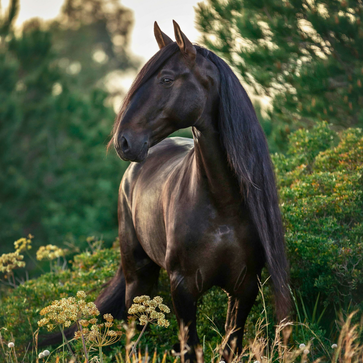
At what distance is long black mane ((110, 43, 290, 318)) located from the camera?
261 centimetres

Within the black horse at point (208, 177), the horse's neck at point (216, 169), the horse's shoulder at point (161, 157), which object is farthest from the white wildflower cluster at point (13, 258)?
the horse's neck at point (216, 169)

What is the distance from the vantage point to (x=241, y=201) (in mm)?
2754

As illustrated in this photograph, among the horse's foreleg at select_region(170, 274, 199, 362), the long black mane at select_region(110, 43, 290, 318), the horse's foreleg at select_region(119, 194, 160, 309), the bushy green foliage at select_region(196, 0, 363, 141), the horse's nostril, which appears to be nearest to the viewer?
the horse's nostril

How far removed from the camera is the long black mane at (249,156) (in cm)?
261

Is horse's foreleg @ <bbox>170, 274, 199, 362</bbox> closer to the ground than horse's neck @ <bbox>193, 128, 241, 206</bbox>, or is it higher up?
closer to the ground

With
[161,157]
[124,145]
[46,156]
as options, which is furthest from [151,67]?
[46,156]

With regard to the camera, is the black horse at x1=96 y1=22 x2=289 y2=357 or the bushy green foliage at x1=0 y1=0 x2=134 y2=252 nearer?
A: the black horse at x1=96 y1=22 x2=289 y2=357

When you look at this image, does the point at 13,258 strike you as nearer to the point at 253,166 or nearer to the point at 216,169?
the point at 216,169

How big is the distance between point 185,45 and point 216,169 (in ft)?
2.41

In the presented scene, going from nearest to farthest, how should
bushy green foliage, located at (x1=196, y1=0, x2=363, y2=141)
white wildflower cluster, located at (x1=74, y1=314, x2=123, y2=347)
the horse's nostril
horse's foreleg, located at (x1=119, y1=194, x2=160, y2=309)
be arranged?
white wildflower cluster, located at (x1=74, y1=314, x2=123, y2=347) → the horse's nostril → horse's foreleg, located at (x1=119, y1=194, x2=160, y2=309) → bushy green foliage, located at (x1=196, y1=0, x2=363, y2=141)

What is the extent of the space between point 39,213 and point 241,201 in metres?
12.6

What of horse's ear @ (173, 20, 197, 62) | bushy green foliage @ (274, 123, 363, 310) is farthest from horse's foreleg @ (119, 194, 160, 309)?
horse's ear @ (173, 20, 197, 62)

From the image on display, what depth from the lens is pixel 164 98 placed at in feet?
8.27

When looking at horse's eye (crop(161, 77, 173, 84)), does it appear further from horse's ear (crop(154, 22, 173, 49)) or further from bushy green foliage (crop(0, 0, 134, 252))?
bushy green foliage (crop(0, 0, 134, 252))
